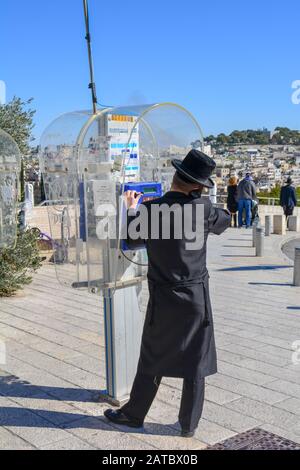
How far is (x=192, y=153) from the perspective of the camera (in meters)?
3.62

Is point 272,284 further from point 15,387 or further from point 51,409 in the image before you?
point 51,409

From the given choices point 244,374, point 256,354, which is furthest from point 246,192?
point 244,374

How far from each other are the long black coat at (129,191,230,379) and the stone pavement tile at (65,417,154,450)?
45 centimetres

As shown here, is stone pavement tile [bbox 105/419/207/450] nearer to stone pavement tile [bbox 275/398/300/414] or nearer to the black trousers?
the black trousers

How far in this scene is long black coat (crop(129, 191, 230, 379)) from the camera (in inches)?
140

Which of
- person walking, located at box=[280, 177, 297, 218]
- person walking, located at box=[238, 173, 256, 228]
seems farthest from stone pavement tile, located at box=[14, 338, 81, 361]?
person walking, located at box=[280, 177, 297, 218]

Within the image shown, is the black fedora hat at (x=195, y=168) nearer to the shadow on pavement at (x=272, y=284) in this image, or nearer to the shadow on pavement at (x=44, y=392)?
the shadow on pavement at (x=44, y=392)

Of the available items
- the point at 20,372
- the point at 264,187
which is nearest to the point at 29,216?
the point at 20,372

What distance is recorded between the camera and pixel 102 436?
146 inches

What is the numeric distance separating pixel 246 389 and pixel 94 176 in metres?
2.09

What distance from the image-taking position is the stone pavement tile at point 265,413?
398 cm

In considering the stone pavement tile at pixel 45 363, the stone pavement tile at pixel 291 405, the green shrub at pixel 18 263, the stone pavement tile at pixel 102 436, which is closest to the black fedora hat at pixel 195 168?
the stone pavement tile at pixel 102 436

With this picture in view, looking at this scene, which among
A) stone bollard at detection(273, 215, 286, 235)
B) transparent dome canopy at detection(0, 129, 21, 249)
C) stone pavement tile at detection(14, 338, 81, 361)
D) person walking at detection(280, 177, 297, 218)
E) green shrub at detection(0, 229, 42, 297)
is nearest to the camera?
stone pavement tile at detection(14, 338, 81, 361)

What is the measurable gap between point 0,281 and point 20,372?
9.46 ft
